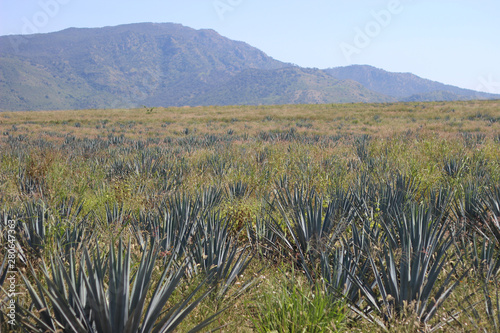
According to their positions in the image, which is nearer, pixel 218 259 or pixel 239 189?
pixel 218 259

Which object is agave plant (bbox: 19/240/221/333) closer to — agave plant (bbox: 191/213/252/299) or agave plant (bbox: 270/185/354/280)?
agave plant (bbox: 191/213/252/299)

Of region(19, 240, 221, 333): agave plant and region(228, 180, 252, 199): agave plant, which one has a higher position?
region(19, 240, 221, 333): agave plant

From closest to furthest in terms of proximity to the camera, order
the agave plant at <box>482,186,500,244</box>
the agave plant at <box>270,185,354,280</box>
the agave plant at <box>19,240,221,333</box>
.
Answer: the agave plant at <box>19,240,221,333</box> < the agave plant at <box>270,185,354,280</box> < the agave plant at <box>482,186,500,244</box>

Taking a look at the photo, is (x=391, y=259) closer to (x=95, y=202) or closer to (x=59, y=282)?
(x=59, y=282)

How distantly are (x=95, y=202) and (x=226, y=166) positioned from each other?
357cm

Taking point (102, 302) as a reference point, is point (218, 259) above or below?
below

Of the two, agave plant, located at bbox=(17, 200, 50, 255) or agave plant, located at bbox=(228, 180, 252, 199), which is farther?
agave plant, located at bbox=(228, 180, 252, 199)

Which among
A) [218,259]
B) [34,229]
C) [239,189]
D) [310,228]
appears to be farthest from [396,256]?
[34,229]

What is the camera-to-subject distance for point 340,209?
13.4ft

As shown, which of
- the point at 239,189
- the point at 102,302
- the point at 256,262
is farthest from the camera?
the point at 239,189

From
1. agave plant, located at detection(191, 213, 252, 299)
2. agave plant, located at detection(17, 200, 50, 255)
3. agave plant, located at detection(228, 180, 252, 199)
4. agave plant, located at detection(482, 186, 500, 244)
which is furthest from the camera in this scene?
agave plant, located at detection(228, 180, 252, 199)

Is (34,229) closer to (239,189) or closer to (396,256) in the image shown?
(239,189)

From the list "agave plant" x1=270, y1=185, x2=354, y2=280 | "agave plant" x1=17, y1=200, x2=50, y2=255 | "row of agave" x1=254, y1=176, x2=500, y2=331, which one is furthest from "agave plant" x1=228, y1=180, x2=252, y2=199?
"agave plant" x1=17, y1=200, x2=50, y2=255

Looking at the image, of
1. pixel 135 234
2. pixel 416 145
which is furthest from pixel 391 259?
pixel 416 145
